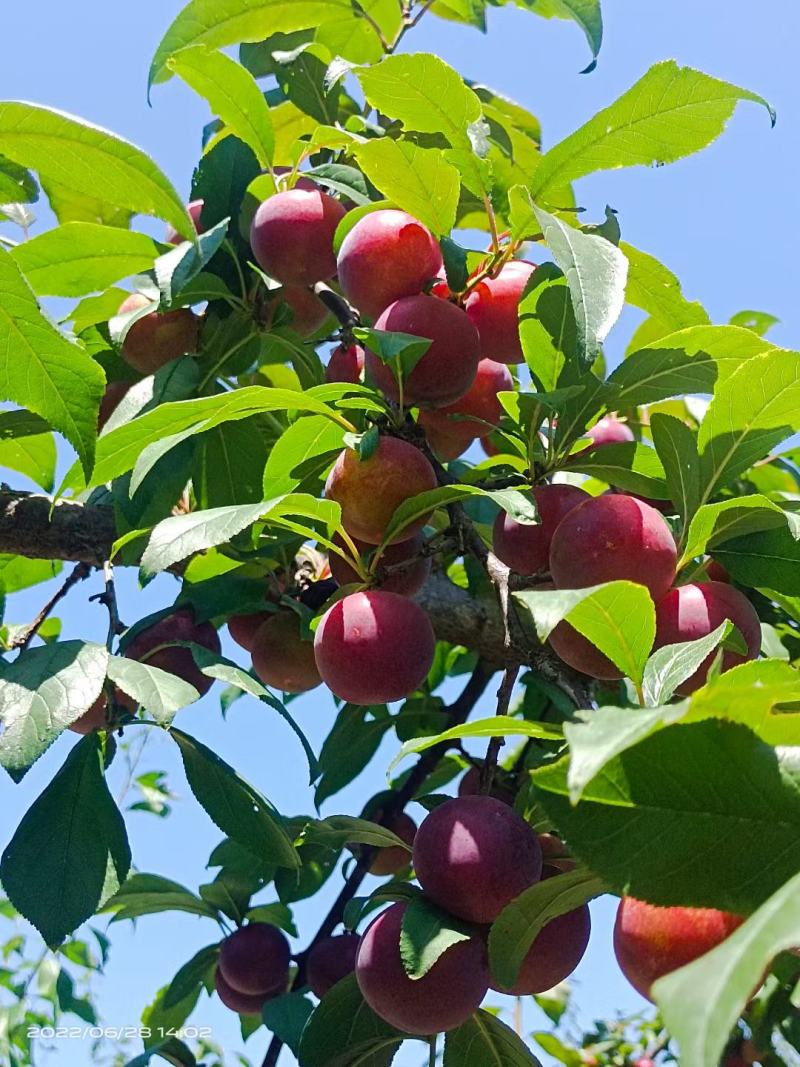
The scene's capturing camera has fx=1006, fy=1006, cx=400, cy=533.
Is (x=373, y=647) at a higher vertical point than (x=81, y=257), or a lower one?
lower

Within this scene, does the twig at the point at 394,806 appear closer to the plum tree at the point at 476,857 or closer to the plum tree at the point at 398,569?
the plum tree at the point at 398,569

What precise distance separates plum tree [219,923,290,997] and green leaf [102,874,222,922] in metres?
0.16

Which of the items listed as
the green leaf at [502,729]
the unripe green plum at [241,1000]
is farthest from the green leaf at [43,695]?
the unripe green plum at [241,1000]

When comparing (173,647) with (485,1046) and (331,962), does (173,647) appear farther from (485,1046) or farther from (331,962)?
(485,1046)

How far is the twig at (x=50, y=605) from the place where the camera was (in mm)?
1231

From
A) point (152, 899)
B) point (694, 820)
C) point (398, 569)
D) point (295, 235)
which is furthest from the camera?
point (152, 899)

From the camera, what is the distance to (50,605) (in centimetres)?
129

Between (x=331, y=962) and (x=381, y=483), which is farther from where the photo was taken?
(x=331, y=962)

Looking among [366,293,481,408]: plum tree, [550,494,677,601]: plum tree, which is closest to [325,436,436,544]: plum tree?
[366,293,481,408]: plum tree

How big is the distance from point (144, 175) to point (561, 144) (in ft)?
1.34

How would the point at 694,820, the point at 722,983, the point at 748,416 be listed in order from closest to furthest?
the point at 722,983 → the point at 694,820 → the point at 748,416

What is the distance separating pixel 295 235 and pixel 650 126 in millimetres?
394

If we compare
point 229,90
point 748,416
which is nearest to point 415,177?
point 229,90

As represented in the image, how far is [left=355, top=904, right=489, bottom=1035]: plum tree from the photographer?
76 cm
